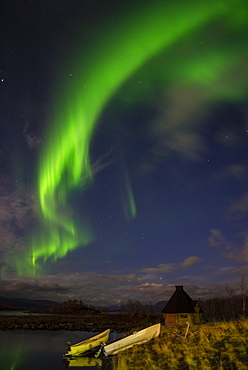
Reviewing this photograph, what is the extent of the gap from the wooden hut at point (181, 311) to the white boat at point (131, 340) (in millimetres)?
11498

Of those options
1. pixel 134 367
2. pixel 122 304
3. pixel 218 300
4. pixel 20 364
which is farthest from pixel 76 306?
pixel 134 367

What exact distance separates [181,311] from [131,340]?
16.3 metres

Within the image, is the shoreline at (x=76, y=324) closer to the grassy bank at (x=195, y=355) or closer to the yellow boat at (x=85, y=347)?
the yellow boat at (x=85, y=347)

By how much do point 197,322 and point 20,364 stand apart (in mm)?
23939

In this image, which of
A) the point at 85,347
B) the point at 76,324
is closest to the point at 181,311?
the point at 85,347

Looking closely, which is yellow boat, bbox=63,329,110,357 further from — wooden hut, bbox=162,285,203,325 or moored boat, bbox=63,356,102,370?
wooden hut, bbox=162,285,203,325

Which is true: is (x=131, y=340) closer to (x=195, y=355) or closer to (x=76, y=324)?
(x=195, y=355)

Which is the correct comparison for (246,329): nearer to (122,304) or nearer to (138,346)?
(138,346)

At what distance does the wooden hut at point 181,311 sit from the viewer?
41156mm

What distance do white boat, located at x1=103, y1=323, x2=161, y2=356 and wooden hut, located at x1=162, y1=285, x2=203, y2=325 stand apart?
453 inches

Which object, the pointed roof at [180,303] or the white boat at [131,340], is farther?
the pointed roof at [180,303]

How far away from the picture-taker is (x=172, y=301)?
42.9 m

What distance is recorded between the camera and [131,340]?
88.0 ft

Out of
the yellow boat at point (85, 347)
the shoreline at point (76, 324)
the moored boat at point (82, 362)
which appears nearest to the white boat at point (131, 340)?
the moored boat at point (82, 362)
